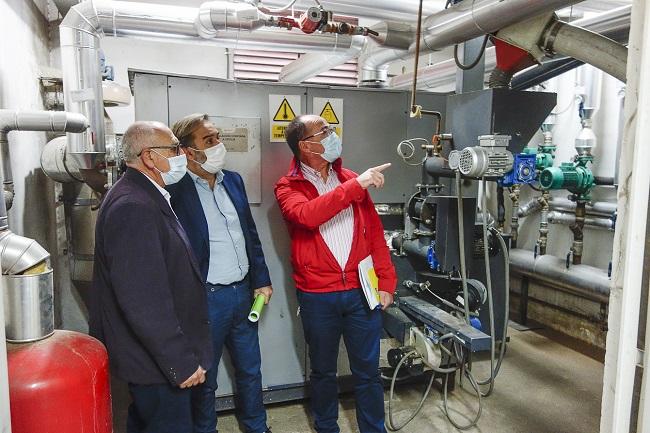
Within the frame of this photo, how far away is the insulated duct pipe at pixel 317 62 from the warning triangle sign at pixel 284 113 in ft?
2.42

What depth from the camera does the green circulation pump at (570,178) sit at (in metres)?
3.04

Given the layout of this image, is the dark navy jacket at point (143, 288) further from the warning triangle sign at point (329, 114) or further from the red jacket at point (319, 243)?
the warning triangle sign at point (329, 114)

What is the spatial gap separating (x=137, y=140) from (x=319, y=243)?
0.84 m

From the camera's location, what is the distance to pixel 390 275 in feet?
6.77

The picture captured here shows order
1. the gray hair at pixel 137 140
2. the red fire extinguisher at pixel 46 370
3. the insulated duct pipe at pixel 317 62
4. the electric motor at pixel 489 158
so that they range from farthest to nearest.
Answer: the insulated duct pipe at pixel 317 62 < the electric motor at pixel 489 158 < the gray hair at pixel 137 140 < the red fire extinguisher at pixel 46 370

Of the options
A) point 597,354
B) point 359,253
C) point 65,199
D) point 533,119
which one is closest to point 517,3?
point 533,119

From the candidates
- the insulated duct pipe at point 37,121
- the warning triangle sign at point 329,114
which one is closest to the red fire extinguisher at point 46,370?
the insulated duct pipe at point 37,121

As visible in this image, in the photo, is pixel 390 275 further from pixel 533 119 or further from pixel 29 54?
pixel 29 54

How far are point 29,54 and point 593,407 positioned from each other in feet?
11.8

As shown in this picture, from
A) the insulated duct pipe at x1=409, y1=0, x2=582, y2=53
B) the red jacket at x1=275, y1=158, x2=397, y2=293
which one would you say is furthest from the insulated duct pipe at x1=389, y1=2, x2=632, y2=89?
the red jacket at x1=275, y1=158, x2=397, y2=293

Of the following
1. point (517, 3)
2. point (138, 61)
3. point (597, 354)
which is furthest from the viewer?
point (138, 61)

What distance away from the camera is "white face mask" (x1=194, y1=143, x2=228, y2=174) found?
1.90 metres

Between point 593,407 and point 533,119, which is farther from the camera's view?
point 593,407

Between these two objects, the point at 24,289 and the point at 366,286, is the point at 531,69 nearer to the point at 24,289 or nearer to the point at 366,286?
the point at 366,286
